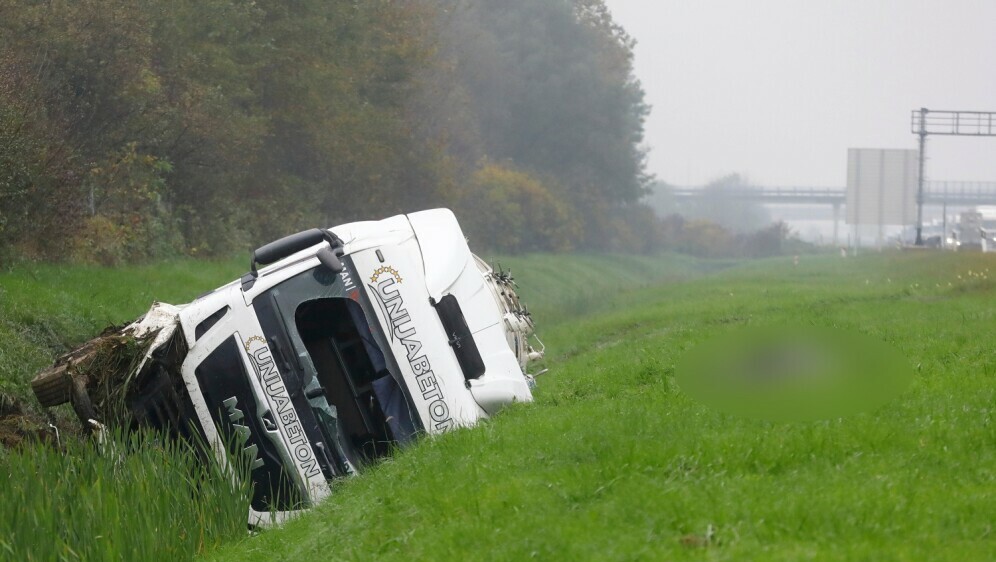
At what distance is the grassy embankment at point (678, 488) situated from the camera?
5730 millimetres

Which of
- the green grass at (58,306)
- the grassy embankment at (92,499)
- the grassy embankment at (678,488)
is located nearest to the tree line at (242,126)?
the green grass at (58,306)

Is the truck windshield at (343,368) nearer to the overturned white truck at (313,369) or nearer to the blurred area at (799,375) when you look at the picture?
the overturned white truck at (313,369)

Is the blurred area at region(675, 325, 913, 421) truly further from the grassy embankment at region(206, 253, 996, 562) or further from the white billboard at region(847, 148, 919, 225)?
the white billboard at region(847, 148, 919, 225)

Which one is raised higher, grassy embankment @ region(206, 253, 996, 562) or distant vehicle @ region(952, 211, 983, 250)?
grassy embankment @ region(206, 253, 996, 562)

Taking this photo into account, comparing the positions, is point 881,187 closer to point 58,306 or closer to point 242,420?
point 58,306

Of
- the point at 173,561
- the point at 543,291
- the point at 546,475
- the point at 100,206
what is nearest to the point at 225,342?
the point at 173,561

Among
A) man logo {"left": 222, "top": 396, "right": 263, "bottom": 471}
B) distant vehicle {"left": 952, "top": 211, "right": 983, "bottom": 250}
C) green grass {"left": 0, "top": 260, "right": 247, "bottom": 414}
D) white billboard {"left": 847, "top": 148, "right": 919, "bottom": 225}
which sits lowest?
distant vehicle {"left": 952, "top": 211, "right": 983, "bottom": 250}

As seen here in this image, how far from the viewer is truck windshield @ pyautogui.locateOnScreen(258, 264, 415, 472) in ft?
28.9

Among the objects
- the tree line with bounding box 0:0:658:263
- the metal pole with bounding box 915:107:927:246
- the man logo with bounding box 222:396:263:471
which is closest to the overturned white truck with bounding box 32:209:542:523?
the man logo with bounding box 222:396:263:471

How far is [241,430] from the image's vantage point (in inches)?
346

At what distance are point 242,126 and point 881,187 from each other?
2018 inches

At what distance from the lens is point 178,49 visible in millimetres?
28250

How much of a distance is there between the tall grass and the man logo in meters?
0.16

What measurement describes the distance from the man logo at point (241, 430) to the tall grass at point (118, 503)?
0.16m
